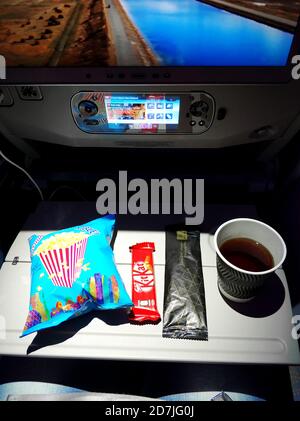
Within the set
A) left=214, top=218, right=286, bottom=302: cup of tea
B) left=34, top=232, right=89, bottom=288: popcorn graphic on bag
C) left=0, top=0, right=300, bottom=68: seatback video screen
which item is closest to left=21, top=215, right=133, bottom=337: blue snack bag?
left=34, top=232, right=89, bottom=288: popcorn graphic on bag

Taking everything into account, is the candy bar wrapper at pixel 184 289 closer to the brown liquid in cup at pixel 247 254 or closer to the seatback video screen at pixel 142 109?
the brown liquid in cup at pixel 247 254

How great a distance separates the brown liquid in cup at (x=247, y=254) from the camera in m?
0.62

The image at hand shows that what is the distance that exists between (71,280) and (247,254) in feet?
1.13

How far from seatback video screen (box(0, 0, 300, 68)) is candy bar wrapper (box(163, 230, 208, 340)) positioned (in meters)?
0.37

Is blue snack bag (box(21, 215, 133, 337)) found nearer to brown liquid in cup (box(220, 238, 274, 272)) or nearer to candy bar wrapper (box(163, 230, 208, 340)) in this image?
candy bar wrapper (box(163, 230, 208, 340))

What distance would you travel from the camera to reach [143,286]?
64 centimetres

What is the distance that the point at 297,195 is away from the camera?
0.74 meters

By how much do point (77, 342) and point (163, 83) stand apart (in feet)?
1.70

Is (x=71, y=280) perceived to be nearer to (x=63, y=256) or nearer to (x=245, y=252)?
(x=63, y=256)

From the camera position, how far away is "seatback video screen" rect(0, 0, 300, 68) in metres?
0.57

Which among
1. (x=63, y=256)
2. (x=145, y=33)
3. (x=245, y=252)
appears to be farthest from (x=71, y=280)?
(x=145, y=33)

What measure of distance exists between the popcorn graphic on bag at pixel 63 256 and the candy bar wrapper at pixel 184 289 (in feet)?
0.60

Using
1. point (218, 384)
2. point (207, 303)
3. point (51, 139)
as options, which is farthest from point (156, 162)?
point (218, 384)
